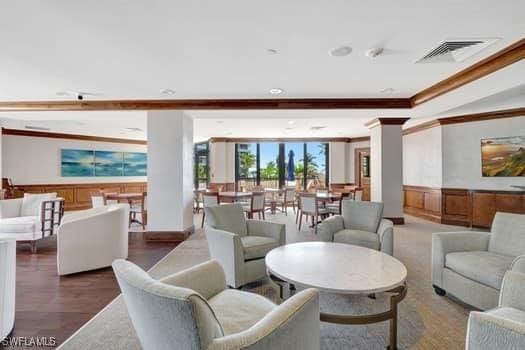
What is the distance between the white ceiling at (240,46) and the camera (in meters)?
2.28

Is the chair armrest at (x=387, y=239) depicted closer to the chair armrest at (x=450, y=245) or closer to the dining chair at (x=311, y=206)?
the chair armrest at (x=450, y=245)

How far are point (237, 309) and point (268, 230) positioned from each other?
5.89 ft

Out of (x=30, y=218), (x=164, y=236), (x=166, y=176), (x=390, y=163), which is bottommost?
(x=164, y=236)

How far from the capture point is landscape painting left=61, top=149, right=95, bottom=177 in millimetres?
8828

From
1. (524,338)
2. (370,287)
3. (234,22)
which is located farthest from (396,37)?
(524,338)

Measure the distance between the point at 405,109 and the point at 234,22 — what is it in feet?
13.2

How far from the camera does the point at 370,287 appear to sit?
1.93 m

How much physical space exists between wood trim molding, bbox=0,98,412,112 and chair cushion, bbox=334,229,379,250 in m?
2.44

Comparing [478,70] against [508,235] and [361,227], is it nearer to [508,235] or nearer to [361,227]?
[508,235]

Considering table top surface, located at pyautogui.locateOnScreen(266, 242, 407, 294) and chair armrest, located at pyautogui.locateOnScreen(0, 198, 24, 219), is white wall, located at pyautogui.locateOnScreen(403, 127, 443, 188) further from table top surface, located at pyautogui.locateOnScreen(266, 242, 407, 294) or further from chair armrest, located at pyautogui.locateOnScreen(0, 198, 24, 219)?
chair armrest, located at pyautogui.locateOnScreen(0, 198, 24, 219)

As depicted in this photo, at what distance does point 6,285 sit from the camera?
209cm

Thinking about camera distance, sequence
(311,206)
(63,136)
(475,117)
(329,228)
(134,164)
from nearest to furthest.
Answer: (329,228)
(311,206)
(475,117)
(63,136)
(134,164)

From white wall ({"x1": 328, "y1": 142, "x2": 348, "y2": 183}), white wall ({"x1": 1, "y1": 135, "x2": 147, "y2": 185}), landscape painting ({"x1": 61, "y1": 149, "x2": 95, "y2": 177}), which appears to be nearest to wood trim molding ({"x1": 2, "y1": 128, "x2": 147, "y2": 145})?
white wall ({"x1": 1, "y1": 135, "x2": 147, "y2": 185})

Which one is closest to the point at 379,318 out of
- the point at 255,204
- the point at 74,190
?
the point at 255,204
